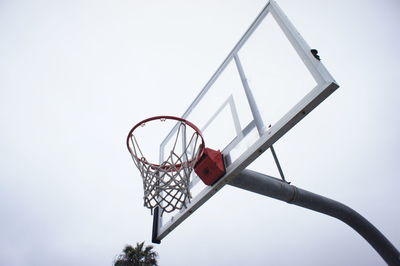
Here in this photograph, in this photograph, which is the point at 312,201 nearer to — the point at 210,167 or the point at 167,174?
the point at 210,167

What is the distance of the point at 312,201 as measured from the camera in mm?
2756

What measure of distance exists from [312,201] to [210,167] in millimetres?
1378

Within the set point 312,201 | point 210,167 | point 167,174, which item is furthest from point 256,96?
point 312,201

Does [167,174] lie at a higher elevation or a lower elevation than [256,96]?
lower

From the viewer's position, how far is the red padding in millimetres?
2217

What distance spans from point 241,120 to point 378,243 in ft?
8.88

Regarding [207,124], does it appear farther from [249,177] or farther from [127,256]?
[127,256]

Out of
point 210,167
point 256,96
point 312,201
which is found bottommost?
point 312,201

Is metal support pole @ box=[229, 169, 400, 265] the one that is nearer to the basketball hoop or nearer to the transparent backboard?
the transparent backboard

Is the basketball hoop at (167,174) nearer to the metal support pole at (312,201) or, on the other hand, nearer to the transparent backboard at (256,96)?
the transparent backboard at (256,96)

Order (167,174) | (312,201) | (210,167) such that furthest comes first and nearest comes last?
1. (312,201)
2. (167,174)
3. (210,167)

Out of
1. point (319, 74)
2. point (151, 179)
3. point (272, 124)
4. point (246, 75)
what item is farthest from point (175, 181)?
point (319, 74)

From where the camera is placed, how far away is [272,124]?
1928 mm

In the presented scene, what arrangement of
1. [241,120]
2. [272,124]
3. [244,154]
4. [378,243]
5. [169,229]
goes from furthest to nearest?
[378,243]
[169,229]
[241,120]
[244,154]
[272,124]
